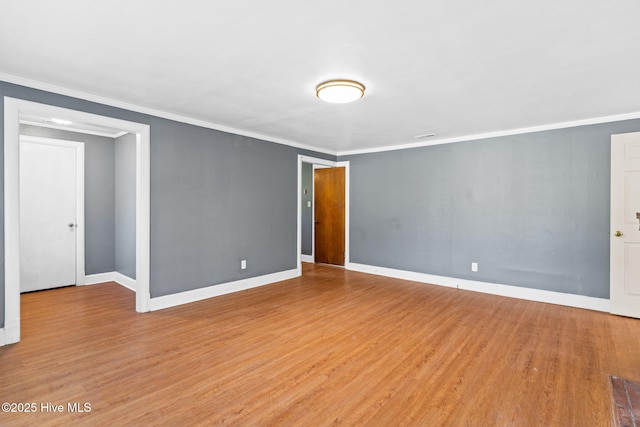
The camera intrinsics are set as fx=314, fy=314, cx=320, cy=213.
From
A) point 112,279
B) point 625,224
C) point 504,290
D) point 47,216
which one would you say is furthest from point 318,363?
point 47,216

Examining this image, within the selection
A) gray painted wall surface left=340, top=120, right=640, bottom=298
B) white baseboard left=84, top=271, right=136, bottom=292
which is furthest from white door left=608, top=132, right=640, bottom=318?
white baseboard left=84, top=271, right=136, bottom=292

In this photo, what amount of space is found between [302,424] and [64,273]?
15.7ft

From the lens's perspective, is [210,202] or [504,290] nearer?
[210,202]

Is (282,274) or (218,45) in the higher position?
(218,45)

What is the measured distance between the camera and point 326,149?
19.8ft

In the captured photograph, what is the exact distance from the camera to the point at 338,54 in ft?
7.43

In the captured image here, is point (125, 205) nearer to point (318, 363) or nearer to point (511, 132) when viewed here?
point (318, 363)

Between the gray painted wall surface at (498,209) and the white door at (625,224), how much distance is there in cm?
16

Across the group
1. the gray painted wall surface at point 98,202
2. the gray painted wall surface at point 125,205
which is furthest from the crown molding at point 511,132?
the gray painted wall surface at point 98,202

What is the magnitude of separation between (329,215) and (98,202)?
13.6 feet

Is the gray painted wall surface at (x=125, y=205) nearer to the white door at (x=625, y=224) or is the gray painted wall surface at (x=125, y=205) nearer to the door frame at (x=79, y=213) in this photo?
the door frame at (x=79, y=213)

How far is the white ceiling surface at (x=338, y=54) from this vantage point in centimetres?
178

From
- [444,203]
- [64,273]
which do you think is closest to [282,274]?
[444,203]

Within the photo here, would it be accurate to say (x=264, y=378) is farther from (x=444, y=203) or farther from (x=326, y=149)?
(x=326, y=149)
